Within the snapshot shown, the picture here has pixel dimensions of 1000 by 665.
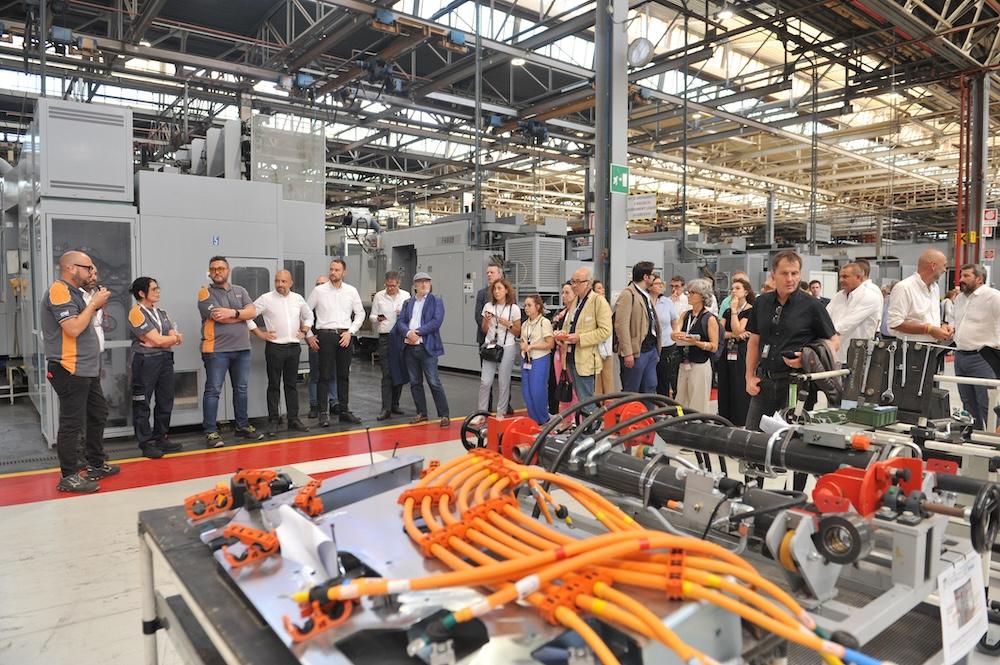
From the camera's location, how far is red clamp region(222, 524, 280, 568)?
1201 millimetres

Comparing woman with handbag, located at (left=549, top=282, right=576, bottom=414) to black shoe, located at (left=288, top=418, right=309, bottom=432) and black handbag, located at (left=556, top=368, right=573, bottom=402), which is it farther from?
black shoe, located at (left=288, top=418, right=309, bottom=432)

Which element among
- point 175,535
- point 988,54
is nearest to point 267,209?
point 175,535

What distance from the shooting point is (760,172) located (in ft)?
46.8

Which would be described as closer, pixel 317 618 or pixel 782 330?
pixel 317 618

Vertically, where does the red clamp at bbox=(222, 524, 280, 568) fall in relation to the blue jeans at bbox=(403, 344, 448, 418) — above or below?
above

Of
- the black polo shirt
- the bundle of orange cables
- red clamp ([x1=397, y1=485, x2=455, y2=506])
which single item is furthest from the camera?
the black polo shirt

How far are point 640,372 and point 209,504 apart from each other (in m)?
4.09

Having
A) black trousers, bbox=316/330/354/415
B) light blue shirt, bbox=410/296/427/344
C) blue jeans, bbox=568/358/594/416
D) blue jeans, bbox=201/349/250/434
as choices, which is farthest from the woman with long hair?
blue jeans, bbox=201/349/250/434

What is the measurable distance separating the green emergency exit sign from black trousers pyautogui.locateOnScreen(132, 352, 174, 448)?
379 cm

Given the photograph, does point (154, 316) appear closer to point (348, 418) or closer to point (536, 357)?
point (348, 418)

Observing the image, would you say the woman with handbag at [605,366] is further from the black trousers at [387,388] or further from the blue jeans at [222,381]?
the blue jeans at [222,381]

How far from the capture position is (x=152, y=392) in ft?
15.5

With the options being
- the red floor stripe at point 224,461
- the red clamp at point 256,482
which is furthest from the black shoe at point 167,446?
the red clamp at point 256,482

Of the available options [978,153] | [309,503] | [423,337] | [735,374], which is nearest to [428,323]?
[423,337]
